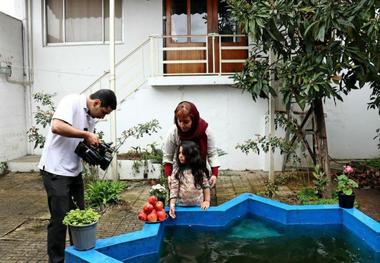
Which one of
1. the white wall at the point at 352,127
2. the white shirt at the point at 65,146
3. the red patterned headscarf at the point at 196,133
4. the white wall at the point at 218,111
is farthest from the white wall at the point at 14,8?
the white wall at the point at 352,127

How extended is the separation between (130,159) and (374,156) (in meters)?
5.99

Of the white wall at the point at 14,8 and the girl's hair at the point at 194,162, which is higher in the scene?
the white wall at the point at 14,8

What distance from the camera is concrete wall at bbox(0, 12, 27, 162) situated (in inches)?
341

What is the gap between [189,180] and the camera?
453cm

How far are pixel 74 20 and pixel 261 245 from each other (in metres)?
8.00

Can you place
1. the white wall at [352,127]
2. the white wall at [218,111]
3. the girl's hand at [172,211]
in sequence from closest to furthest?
the girl's hand at [172,211] < the white wall at [218,111] < the white wall at [352,127]

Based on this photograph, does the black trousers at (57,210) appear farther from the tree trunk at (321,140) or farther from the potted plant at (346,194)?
the tree trunk at (321,140)

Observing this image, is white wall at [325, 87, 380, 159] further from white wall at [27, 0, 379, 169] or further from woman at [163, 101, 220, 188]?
woman at [163, 101, 220, 188]

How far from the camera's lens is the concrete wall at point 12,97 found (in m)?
8.67

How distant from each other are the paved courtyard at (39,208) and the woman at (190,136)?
47.5 inches

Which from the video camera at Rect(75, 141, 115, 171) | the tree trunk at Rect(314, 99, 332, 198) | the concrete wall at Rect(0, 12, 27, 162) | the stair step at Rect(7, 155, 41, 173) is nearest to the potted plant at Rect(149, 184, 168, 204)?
the video camera at Rect(75, 141, 115, 171)

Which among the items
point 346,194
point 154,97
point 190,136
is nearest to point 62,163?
point 190,136

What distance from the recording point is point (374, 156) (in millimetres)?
9344

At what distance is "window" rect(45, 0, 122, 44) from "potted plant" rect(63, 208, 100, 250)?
7452 mm
